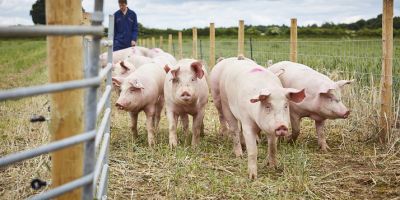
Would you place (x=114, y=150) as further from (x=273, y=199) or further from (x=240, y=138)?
(x=273, y=199)

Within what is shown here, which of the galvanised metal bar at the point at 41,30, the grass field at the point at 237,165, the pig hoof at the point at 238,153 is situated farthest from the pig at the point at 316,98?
the galvanised metal bar at the point at 41,30

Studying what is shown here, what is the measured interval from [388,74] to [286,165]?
1938mm

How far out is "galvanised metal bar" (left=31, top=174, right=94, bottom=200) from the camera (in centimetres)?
197

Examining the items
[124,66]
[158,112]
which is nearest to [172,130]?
[158,112]

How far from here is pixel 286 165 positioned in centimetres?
535

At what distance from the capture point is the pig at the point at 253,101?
15.5 feet

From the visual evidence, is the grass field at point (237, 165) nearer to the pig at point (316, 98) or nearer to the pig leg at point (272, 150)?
the pig leg at point (272, 150)

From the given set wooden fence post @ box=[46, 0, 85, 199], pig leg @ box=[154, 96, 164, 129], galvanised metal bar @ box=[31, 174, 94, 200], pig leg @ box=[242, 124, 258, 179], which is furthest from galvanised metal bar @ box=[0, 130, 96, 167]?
pig leg @ box=[154, 96, 164, 129]

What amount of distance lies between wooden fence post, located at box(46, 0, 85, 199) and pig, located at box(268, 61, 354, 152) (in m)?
3.87

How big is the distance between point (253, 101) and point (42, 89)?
3.00 m

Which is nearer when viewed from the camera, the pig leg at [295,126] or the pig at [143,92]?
the pig leg at [295,126]

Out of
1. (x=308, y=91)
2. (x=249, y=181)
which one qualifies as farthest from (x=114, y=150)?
(x=308, y=91)

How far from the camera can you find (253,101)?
4.67 meters

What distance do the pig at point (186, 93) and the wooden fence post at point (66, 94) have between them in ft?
10.7
